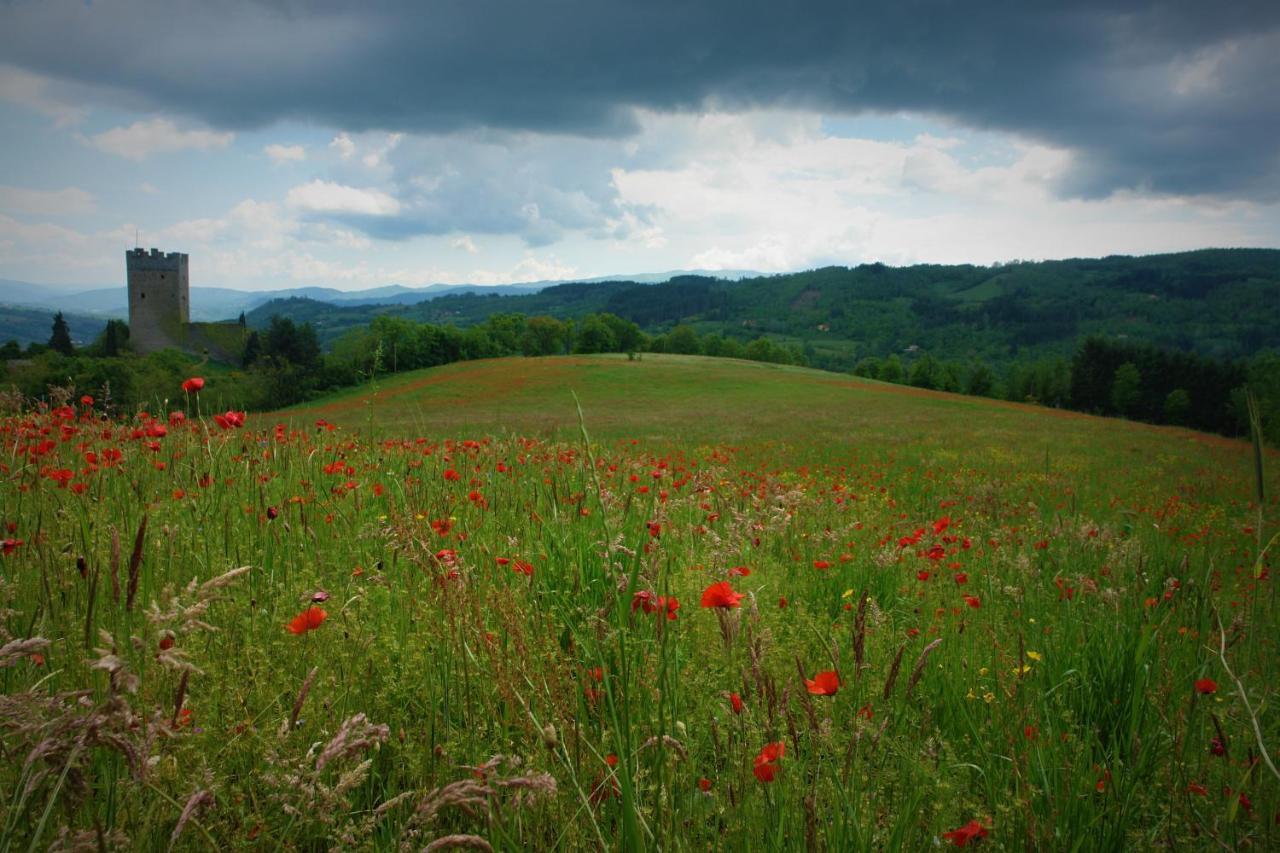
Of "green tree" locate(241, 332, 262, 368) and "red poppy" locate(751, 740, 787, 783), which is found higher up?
"green tree" locate(241, 332, 262, 368)

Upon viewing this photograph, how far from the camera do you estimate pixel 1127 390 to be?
2672 inches

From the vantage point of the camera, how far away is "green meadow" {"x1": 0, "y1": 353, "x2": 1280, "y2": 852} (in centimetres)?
150

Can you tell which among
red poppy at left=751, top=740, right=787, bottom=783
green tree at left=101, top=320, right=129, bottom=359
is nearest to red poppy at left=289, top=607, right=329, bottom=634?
red poppy at left=751, top=740, right=787, bottom=783

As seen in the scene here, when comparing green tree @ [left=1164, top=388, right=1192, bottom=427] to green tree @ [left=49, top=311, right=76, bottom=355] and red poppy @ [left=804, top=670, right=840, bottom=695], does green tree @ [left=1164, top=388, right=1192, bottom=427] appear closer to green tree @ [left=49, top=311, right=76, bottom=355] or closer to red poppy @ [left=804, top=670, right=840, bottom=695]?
red poppy @ [left=804, top=670, right=840, bottom=695]

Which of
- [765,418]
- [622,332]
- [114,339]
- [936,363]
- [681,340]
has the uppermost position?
[622,332]

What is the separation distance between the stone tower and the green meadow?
12809 centimetres

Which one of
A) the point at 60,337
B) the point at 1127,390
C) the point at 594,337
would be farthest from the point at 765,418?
the point at 60,337

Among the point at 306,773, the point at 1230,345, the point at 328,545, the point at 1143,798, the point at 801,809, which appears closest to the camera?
the point at 306,773

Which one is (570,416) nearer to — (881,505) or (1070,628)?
(881,505)

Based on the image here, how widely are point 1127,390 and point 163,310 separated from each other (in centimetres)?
13823

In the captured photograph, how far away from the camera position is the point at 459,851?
1.56 metres

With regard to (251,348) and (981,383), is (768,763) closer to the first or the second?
(981,383)

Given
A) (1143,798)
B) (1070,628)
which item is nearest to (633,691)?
(1143,798)

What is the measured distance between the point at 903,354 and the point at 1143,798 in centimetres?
20279
